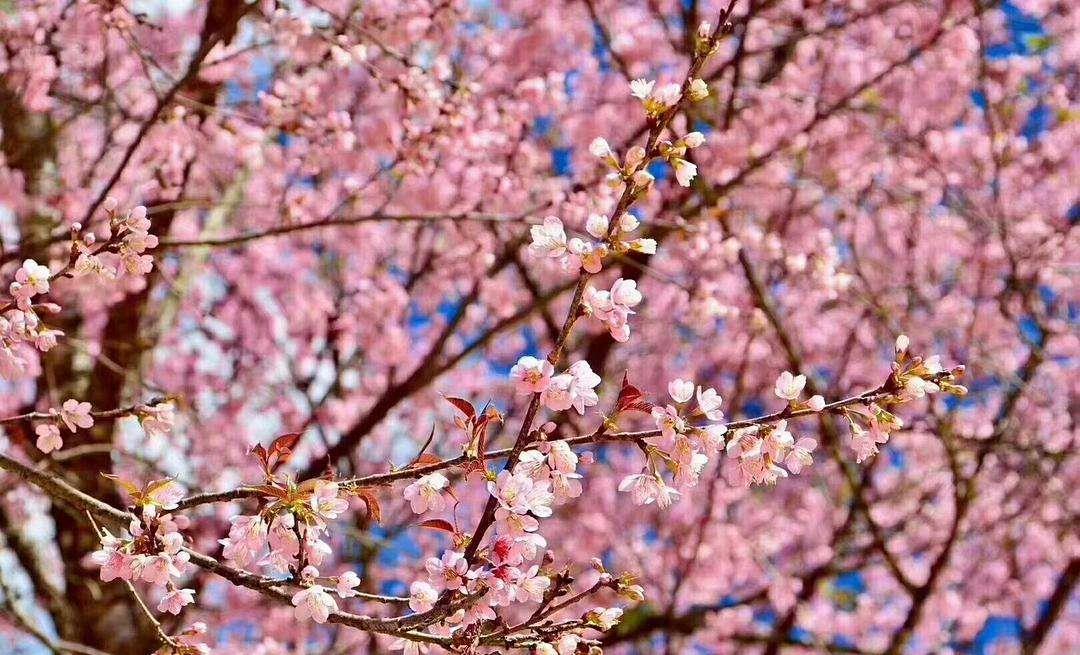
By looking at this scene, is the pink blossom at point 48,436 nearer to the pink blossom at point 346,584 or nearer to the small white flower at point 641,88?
the pink blossom at point 346,584

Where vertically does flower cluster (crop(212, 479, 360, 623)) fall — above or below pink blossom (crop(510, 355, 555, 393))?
below

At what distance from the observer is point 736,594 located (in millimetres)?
10219

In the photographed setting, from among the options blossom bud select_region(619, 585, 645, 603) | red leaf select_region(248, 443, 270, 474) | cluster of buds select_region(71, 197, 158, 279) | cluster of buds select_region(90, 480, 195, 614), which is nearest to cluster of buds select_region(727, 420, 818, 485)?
blossom bud select_region(619, 585, 645, 603)

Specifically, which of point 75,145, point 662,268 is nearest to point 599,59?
point 662,268

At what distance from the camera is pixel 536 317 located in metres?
7.48

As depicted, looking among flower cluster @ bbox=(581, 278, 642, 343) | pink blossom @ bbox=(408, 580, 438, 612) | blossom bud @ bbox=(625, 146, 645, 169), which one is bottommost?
pink blossom @ bbox=(408, 580, 438, 612)

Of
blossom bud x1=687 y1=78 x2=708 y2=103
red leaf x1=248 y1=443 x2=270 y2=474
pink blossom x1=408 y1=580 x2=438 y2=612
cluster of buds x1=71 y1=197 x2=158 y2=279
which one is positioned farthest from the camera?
cluster of buds x1=71 y1=197 x2=158 y2=279

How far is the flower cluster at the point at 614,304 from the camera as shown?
181cm

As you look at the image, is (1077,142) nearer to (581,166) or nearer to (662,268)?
(662,268)

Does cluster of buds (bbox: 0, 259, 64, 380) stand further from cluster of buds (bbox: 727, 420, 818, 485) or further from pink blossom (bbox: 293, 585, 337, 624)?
cluster of buds (bbox: 727, 420, 818, 485)

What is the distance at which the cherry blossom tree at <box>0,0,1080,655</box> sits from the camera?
5.86ft

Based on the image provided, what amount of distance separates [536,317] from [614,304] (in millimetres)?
5663

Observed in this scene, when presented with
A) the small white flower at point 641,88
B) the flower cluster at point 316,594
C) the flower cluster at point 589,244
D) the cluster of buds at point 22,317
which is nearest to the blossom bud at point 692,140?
the small white flower at point 641,88

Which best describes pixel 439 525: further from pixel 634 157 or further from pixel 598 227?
pixel 634 157
